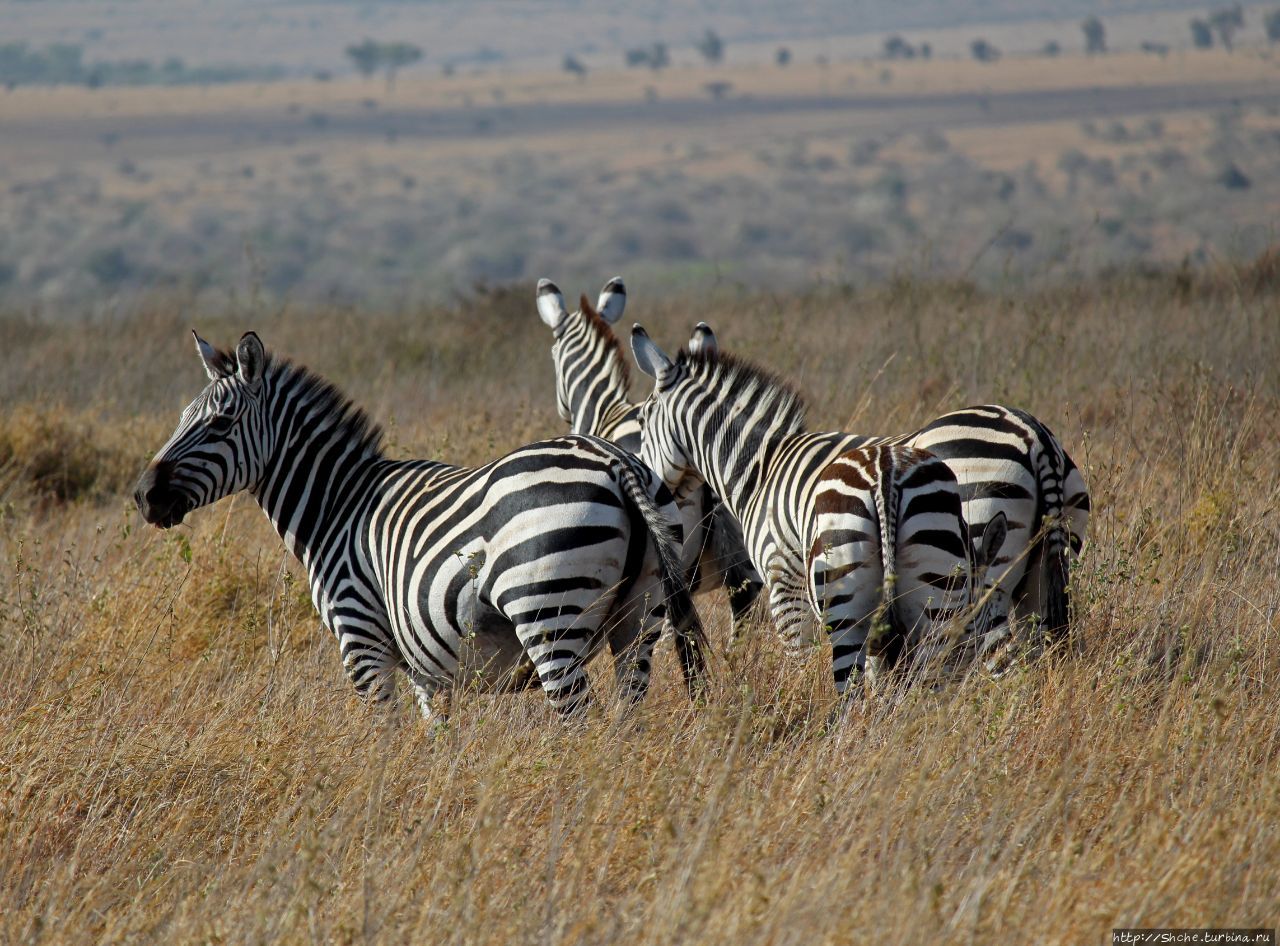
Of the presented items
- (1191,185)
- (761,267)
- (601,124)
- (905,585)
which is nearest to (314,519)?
(905,585)

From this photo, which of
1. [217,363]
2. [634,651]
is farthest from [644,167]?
[634,651]

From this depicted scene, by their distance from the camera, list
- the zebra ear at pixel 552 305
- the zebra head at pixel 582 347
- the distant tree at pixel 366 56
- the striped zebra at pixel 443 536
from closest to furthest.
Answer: the striped zebra at pixel 443 536 < the zebra head at pixel 582 347 < the zebra ear at pixel 552 305 < the distant tree at pixel 366 56

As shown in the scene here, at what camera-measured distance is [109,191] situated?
6519 centimetres

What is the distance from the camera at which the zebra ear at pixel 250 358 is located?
16.8ft

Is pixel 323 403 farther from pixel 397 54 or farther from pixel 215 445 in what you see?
pixel 397 54

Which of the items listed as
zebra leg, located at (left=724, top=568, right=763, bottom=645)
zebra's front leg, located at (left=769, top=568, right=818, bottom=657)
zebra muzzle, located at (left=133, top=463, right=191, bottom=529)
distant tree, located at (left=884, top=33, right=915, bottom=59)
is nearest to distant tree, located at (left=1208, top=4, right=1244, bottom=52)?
distant tree, located at (left=884, top=33, right=915, bottom=59)

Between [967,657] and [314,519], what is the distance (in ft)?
8.62

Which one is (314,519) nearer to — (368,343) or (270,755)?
(270,755)

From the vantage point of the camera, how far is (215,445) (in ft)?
16.9

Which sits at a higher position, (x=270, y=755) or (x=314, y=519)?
(x=314, y=519)

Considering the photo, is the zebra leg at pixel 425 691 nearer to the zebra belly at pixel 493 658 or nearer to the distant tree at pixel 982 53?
the zebra belly at pixel 493 658

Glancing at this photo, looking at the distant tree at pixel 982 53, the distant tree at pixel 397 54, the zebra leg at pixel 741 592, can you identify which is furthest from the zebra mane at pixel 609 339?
the distant tree at pixel 397 54

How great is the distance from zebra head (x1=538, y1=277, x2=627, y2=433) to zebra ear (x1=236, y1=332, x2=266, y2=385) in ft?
7.00

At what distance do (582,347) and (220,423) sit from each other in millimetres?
2453
